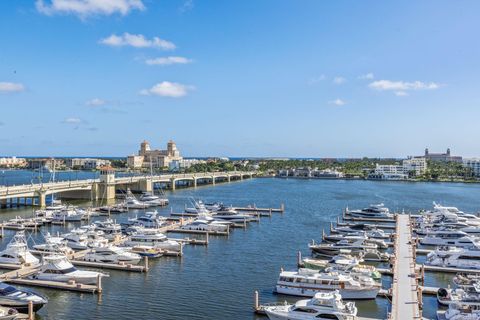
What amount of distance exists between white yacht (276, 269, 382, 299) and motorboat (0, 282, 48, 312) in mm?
15195

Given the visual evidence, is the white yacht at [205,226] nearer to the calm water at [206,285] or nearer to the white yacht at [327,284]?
the calm water at [206,285]

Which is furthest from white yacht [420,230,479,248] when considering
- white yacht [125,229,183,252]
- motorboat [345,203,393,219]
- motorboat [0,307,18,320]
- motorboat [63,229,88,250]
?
motorboat [0,307,18,320]

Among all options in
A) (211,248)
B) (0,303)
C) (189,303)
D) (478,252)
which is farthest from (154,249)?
(478,252)

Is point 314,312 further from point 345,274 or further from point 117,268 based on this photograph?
point 117,268

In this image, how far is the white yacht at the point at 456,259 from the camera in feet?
140

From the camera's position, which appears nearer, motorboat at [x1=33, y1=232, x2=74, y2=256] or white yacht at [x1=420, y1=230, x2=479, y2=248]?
motorboat at [x1=33, y1=232, x2=74, y2=256]

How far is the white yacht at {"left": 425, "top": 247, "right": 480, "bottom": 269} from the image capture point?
42.6 meters

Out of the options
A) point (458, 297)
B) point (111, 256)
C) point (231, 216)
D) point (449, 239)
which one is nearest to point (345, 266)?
point (458, 297)

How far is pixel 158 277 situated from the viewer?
3928cm

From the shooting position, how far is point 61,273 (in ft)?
119

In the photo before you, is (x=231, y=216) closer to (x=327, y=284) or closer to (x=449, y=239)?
(x=449, y=239)

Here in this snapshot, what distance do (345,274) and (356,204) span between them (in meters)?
68.5

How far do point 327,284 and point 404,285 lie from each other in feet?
17.4

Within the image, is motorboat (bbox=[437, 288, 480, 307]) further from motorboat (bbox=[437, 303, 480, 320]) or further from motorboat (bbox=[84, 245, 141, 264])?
motorboat (bbox=[84, 245, 141, 264])
